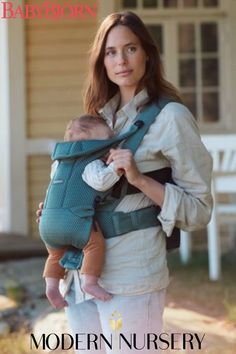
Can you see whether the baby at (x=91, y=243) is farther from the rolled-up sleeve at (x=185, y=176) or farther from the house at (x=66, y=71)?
the house at (x=66, y=71)

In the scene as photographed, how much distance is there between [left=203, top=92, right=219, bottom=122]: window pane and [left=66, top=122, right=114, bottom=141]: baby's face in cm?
635

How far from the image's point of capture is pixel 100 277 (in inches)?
112

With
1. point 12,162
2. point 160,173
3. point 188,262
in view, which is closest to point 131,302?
point 160,173

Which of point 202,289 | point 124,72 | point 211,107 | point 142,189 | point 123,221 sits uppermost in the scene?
point 124,72

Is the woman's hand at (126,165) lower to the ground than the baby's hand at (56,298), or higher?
higher

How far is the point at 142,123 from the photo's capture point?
9.20 feet

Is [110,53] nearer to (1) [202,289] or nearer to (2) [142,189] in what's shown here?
(2) [142,189]

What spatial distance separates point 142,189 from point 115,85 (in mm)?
488

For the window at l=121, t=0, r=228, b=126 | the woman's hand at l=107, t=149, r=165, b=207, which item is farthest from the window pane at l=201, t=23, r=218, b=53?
the woman's hand at l=107, t=149, r=165, b=207

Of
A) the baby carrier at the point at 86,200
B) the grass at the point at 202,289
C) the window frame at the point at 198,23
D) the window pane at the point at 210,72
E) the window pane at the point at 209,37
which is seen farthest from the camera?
the window pane at the point at 210,72

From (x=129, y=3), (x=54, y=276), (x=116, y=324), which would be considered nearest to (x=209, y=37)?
(x=129, y=3)

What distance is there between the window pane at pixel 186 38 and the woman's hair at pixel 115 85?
6.11m

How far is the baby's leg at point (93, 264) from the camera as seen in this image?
110 inches

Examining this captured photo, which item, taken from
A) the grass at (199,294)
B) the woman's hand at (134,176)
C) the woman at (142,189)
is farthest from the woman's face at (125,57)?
the grass at (199,294)
